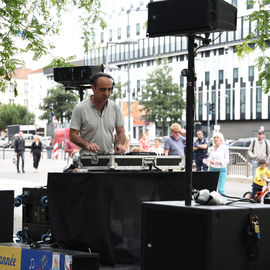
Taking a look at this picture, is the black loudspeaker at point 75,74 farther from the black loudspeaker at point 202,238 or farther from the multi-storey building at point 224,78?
the multi-storey building at point 224,78

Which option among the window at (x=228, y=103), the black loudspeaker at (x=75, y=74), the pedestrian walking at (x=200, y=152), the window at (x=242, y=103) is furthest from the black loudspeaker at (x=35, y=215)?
the window at (x=228, y=103)

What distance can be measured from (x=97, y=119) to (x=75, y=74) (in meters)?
1.45

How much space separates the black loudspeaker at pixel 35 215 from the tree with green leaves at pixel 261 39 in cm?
434

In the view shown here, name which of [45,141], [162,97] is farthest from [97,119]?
[45,141]

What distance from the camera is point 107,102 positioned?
6.66 meters

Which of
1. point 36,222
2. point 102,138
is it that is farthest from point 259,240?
point 36,222

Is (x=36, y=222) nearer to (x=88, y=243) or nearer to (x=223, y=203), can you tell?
(x=88, y=243)

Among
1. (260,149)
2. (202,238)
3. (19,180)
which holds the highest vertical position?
(260,149)

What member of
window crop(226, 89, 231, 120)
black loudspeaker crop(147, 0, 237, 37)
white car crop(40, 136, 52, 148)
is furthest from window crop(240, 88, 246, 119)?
black loudspeaker crop(147, 0, 237, 37)

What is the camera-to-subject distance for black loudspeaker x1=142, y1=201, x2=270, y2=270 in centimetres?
420

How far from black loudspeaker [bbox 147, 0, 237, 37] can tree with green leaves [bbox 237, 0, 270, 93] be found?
4.29 meters

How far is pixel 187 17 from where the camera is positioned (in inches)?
189

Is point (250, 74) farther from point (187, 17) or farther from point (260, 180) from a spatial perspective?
point (187, 17)

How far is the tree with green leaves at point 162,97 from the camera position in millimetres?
57312
